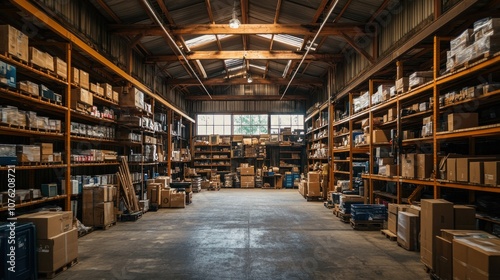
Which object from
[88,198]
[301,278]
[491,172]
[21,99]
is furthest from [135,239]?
[491,172]

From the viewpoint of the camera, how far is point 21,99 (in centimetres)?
579

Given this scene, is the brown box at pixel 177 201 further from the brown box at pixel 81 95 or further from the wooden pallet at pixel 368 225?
the wooden pallet at pixel 368 225

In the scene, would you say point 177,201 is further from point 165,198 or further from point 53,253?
point 53,253

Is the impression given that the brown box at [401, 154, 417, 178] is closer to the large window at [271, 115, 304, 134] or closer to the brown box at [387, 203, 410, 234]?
the brown box at [387, 203, 410, 234]

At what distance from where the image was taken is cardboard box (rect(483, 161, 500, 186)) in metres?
4.55

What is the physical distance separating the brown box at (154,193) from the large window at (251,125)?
11.5 metres

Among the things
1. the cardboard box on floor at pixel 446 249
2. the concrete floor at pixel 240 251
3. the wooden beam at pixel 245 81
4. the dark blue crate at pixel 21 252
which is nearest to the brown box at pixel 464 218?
the cardboard box on floor at pixel 446 249

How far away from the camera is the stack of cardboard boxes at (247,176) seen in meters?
21.0

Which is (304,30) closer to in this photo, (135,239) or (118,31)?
(118,31)

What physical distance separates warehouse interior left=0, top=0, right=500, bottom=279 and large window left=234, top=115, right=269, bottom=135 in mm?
7566

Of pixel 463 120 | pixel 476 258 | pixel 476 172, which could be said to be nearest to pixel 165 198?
pixel 463 120

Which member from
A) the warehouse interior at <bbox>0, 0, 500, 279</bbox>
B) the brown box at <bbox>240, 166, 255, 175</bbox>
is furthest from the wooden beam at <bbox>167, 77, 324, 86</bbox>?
the brown box at <bbox>240, 166, 255, 175</bbox>

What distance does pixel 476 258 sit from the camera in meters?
3.64

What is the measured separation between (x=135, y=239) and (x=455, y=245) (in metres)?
6.08
